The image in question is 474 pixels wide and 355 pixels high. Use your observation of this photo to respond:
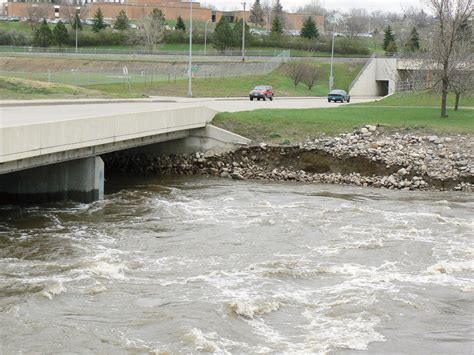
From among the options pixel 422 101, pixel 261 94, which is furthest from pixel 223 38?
pixel 422 101

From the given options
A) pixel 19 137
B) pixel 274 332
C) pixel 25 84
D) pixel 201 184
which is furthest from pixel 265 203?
pixel 25 84

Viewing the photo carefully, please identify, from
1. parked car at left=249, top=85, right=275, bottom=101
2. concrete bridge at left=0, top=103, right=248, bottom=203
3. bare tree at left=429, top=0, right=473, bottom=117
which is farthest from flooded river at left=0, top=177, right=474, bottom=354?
parked car at left=249, top=85, right=275, bottom=101

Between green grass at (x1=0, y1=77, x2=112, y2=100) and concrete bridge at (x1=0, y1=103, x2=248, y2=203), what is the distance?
13.0 meters

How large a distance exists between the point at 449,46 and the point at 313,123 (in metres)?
8.41

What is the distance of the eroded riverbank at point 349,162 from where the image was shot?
99.0 ft

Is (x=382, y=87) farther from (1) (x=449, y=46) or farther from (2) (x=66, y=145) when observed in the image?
(2) (x=66, y=145)

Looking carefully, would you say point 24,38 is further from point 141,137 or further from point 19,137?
point 19,137

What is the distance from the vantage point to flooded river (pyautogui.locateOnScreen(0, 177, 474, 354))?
13227 mm

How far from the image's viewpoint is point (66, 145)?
22438mm

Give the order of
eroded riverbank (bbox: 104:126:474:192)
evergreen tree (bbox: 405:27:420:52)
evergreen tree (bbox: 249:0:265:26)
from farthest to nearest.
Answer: evergreen tree (bbox: 249:0:265:26), evergreen tree (bbox: 405:27:420:52), eroded riverbank (bbox: 104:126:474:192)

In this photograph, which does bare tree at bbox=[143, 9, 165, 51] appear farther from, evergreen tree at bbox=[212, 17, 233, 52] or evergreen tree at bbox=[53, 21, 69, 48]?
evergreen tree at bbox=[53, 21, 69, 48]

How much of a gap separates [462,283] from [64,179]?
13924 mm

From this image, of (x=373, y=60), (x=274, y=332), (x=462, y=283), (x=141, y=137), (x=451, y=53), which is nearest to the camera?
(x=274, y=332)

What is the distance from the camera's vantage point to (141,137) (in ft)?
93.5
